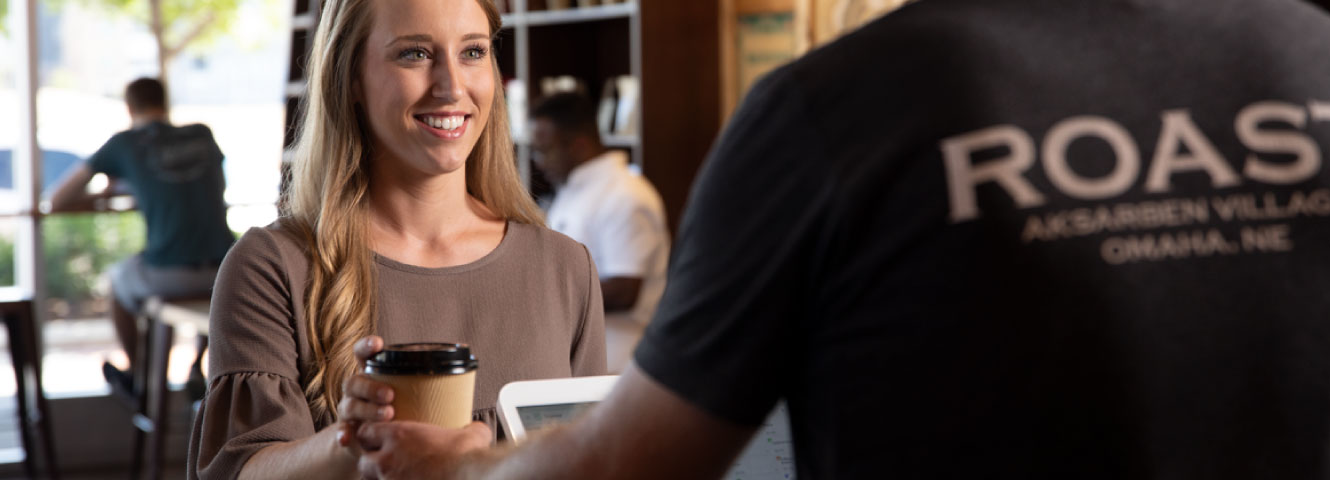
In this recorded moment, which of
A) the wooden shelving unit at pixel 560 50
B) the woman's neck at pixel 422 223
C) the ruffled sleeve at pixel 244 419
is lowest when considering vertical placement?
the ruffled sleeve at pixel 244 419

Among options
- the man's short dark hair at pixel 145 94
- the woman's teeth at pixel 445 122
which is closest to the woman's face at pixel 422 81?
→ the woman's teeth at pixel 445 122

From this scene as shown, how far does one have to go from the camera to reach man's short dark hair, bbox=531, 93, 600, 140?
4.75 metres

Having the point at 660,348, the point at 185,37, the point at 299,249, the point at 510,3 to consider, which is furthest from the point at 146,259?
the point at 660,348

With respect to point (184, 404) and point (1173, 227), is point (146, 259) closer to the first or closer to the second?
point (184, 404)

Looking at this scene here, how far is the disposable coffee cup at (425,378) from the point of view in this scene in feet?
3.97

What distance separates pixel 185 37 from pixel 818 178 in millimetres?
6164

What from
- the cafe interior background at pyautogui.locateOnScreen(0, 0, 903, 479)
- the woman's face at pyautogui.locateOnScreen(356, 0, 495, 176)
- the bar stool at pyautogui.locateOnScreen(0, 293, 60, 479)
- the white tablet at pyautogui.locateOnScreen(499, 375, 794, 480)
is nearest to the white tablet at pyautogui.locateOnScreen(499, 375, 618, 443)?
the white tablet at pyautogui.locateOnScreen(499, 375, 794, 480)

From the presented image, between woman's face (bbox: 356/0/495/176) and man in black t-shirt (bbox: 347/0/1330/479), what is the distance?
779 millimetres

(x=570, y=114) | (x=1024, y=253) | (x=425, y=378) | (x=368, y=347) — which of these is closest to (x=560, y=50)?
(x=570, y=114)

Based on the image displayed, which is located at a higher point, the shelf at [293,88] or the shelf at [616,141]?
the shelf at [293,88]

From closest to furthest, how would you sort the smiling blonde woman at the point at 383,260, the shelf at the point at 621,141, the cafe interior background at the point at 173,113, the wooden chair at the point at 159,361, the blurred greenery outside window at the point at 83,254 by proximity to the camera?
the smiling blonde woman at the point at 383,260
the wooden chair at the point at 159,361
the cafe interior background at the point at 173,113
the shelf at the point at 621,141
the blurred greenery outside window at the point at 83,254

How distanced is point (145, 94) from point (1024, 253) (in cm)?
553

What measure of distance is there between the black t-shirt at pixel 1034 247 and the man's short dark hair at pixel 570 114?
3.80 metres

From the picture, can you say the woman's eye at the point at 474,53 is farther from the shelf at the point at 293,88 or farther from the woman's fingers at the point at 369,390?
the shelf at the point at 293,88
